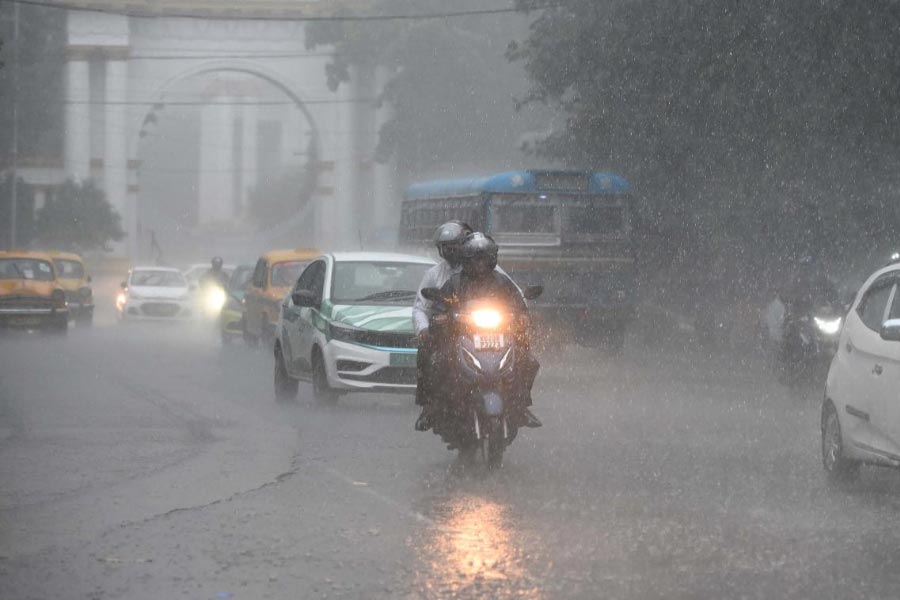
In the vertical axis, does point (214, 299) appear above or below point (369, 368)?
below

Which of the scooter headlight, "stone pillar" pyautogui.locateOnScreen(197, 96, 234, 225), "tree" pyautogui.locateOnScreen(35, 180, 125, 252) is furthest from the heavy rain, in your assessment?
"stone pillar" pyautogui.locateOnScreen(197, 96, 234, 225)

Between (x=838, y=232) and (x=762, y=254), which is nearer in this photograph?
(x=838, y=232)

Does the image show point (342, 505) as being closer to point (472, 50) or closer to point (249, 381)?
point (249, 381)

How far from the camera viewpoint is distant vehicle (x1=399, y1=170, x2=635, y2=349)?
25578 mm

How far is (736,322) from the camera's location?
29344 millimetres

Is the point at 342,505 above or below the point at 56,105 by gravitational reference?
below

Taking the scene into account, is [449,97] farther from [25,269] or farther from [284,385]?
[284,385]

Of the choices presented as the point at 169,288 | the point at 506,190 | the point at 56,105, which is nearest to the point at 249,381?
the point at 506,190

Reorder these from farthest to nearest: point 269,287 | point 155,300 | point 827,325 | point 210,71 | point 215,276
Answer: point 210,71
point 155,300
point 215,276
point 269,287
point 827,325

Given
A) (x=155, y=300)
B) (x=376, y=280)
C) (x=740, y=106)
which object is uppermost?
(x=740, y=106)

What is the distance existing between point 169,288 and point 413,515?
31270 millimetres

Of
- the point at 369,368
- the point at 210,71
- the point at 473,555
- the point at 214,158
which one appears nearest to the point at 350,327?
the point at 369,368

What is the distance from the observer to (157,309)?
127 feet

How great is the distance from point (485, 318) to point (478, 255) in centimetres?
44
